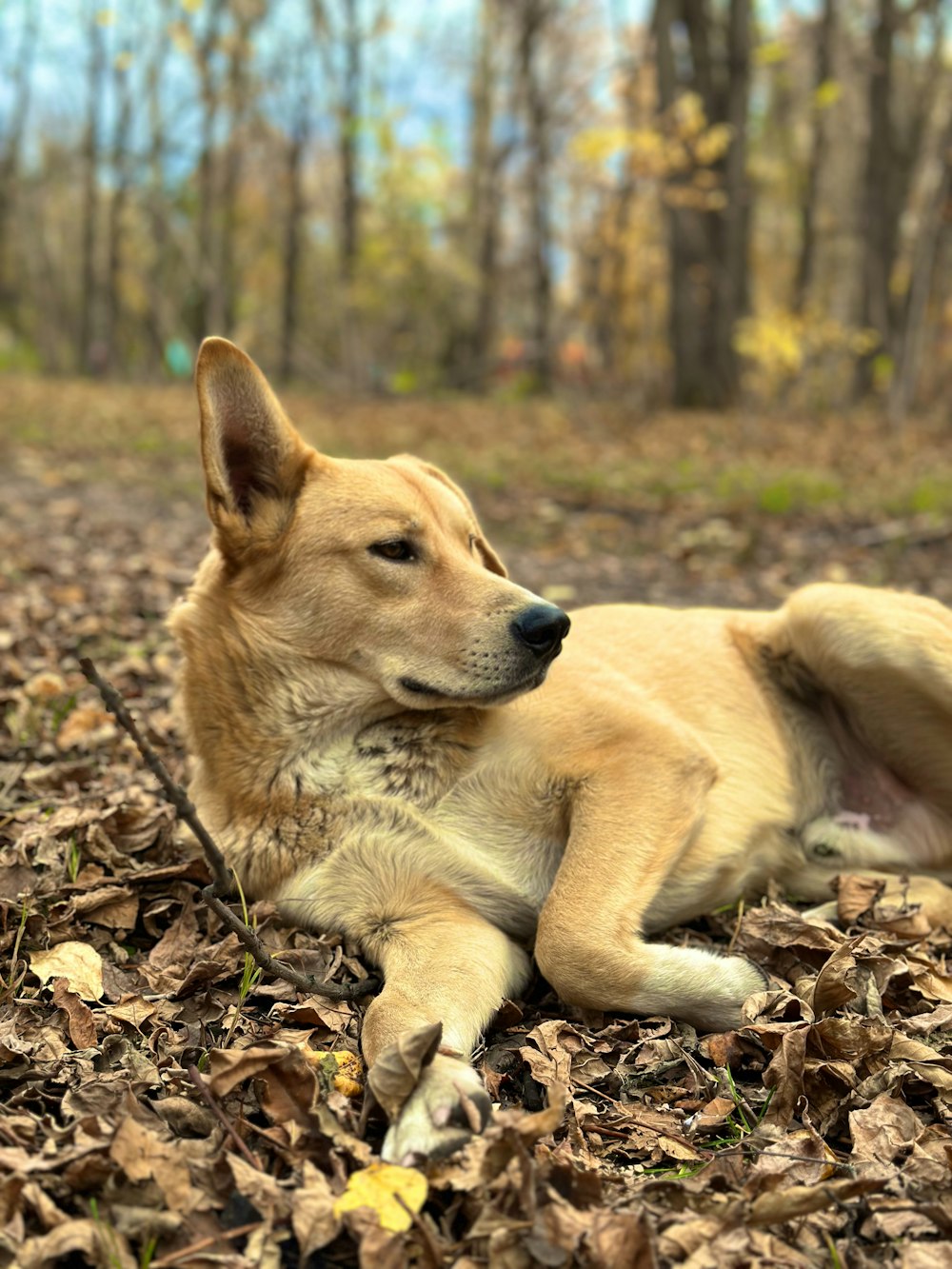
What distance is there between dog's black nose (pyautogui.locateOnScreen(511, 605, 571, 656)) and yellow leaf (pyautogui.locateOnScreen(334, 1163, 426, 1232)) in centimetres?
145

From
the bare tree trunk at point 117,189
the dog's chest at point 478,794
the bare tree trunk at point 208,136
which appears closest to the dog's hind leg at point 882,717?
the dog's chest at point 478,794

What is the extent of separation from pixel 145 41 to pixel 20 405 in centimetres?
2253

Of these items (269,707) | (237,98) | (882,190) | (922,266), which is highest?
(237,98)

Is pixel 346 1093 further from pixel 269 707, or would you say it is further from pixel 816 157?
pixel 816 157

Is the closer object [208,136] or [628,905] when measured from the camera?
[628,905]

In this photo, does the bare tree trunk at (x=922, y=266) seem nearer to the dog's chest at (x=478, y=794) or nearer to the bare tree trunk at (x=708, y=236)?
the bare tree trunk at (x=708, y=236)

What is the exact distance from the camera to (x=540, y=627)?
3125mm

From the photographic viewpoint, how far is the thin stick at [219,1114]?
218cm

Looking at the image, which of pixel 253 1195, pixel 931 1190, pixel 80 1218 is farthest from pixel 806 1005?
pixel 80 1218

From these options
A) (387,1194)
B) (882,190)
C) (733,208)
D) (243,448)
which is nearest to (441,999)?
(387,1194)

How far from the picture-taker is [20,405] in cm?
1892

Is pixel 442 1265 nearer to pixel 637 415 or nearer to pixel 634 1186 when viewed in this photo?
pixel 634 1186

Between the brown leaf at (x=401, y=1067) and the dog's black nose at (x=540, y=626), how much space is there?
1124mm

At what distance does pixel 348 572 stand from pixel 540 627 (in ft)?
2.10
